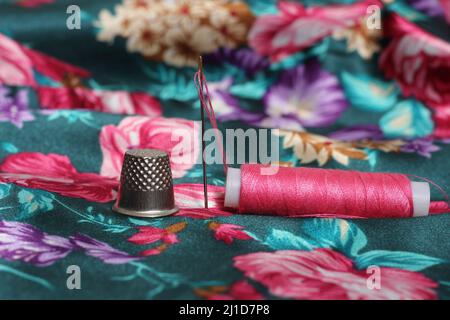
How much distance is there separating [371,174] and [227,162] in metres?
0.26

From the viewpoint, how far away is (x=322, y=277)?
2.34ft

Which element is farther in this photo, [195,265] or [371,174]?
[371,174]

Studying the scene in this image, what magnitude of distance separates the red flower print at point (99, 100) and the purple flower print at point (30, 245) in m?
0.57

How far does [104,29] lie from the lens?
149 centimetres

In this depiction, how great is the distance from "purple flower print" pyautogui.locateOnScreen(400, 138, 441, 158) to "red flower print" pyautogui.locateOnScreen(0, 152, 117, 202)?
0.55 m

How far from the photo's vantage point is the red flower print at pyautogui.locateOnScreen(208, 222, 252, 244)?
81cm

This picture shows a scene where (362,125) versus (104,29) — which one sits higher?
(104,29)

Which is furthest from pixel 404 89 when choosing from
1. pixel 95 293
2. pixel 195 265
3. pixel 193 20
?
pixel 95 293

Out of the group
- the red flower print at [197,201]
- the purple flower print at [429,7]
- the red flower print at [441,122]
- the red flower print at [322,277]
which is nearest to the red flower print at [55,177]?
the red flower print at [197,201]

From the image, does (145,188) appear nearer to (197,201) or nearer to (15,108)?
(197,201)

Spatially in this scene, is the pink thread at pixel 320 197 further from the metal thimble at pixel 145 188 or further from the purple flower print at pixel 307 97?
the purple flower print at pixel 307 97

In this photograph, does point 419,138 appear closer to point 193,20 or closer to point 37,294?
point 193,20
